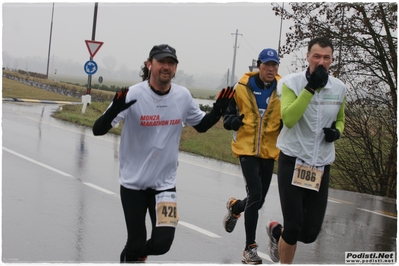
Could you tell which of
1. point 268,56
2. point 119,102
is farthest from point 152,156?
point 268,56

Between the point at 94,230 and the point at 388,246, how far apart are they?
3259 millimetres

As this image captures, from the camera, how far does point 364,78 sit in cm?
1347

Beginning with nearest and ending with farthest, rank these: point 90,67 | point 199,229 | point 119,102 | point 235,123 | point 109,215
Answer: point 119,102 < point 235,123 < point 199,229 < point 109,215 < point 90,67

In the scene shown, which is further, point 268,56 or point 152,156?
point 268,56

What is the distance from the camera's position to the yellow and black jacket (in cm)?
683

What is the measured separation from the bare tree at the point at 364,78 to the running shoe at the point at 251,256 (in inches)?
274

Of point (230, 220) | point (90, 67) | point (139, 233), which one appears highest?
point (90, 67)

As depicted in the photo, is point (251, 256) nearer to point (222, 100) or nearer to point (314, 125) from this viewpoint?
point (314, 125)

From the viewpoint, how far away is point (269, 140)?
686 cm

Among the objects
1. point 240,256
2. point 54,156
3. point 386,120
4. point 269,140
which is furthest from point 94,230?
point 386,120

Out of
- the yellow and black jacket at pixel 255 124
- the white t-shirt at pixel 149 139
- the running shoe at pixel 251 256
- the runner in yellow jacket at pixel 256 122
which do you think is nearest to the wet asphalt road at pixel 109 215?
the running shoe at pixel 251 256

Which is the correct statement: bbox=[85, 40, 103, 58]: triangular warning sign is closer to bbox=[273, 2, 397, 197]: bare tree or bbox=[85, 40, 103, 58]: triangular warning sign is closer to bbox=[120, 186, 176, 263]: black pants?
bbox=[273, 2, 397, 197]: bare tree

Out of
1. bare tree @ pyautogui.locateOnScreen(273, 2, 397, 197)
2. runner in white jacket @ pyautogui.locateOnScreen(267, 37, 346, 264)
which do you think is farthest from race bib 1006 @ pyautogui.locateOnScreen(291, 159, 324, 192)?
bare tree @ pyautogui.locateOnScreen(273, 2, 397, 197)

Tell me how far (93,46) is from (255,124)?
18247 mm
